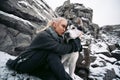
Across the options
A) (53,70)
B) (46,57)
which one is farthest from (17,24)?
(53,70)

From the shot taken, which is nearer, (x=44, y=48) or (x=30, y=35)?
(x=44, y=48)

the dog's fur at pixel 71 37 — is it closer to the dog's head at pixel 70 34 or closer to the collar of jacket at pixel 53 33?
the dog's head at pixel 70 34

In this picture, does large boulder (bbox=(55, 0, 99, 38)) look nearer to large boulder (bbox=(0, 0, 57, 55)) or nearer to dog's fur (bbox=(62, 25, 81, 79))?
large boulder (bbox=(0, 0, 57, 55))

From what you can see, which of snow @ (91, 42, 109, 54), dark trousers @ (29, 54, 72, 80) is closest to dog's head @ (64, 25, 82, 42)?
dark trousers @ (29, 54, 72, 80)

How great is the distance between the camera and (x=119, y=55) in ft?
74.4

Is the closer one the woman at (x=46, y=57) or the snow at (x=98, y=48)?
the woman at (x=46, y=57)

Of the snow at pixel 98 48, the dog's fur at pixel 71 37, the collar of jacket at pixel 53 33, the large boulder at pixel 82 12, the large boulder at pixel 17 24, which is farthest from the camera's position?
Result: the large boulder at pixel 82 12

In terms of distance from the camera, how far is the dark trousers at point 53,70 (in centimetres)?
336

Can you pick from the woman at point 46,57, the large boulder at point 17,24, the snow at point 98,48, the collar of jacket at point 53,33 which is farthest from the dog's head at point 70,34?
the snow at point 98,48

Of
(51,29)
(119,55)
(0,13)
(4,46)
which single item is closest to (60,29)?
(51,29)

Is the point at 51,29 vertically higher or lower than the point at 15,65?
higher

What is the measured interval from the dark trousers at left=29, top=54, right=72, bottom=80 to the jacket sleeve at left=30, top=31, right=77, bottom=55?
17 cm

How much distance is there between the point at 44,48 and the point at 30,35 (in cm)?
493

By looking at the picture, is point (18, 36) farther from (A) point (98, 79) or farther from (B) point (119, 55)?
(B) point (119, 55)
